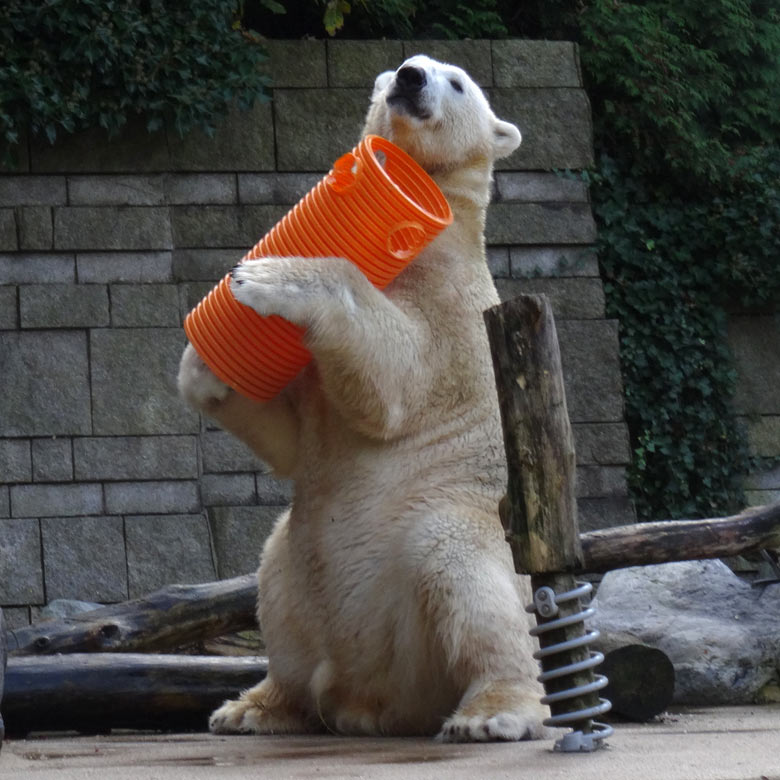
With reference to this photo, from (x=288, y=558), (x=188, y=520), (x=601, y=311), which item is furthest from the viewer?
(x=601, y=311)

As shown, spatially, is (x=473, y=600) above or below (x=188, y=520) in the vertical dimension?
below

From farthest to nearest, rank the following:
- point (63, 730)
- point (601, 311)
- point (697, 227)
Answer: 1. point (697, 227)
2. point (601, 311)
3. point (63, 730)

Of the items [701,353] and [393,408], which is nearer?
[393,408]

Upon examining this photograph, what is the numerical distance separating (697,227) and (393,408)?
4.09m

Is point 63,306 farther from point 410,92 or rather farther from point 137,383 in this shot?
point 410,92

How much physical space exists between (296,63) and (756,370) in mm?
2840

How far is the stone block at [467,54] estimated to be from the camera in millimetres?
6715

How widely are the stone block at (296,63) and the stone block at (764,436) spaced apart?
2.80 metres

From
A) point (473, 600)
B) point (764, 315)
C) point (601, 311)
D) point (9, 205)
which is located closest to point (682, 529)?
point (473, 600)

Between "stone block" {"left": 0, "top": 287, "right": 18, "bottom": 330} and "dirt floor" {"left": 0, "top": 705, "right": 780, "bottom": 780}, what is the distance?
8.62ft

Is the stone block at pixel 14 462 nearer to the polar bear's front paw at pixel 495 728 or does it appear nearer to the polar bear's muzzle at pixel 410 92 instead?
the polar bear's muzzle at pixel 410 92

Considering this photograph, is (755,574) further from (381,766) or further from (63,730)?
(381,766)

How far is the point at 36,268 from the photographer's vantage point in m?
6.21

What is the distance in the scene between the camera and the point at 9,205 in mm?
6168
